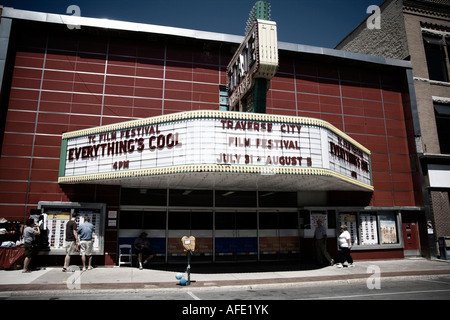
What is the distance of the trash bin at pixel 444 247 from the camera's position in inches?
653

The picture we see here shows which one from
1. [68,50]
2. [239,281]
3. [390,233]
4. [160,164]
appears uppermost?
[68,50]

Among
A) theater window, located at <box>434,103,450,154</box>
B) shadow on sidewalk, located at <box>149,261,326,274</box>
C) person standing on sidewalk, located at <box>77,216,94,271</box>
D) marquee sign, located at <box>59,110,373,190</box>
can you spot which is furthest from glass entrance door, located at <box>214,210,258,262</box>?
A: theater window, located at <box>434,103,450,154</box>

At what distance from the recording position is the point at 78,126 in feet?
48.0

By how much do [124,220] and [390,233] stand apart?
44.6 feet

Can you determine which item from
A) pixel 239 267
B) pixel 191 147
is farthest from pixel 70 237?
pixel 239 267

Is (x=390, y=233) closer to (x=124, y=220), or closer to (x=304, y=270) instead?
(x=304, y=270)

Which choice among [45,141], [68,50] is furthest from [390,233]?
[68,50]

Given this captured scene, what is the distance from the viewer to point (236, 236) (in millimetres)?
15328

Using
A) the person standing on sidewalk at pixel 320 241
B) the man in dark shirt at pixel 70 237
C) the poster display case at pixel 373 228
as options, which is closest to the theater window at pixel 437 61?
the poster display case at pixel 373 228

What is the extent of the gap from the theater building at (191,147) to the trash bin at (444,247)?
3.36ft

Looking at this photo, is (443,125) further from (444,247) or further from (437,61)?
(444,247)

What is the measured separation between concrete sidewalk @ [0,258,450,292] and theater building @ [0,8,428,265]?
150cm

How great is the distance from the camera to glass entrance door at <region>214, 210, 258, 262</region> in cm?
1509

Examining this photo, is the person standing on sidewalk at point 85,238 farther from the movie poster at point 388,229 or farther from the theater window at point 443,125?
the theater window at point 443,125
